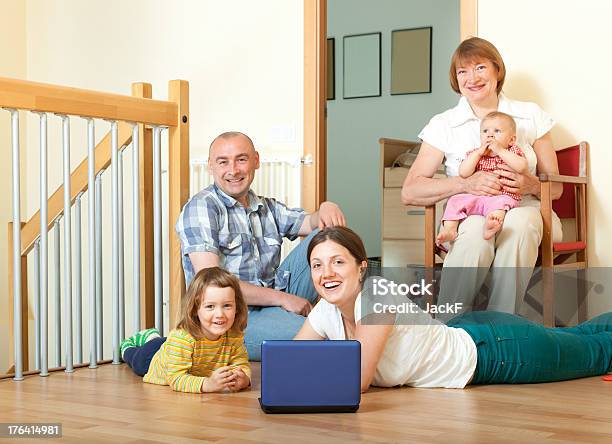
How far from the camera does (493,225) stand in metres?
3.10

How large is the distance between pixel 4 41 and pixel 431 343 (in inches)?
137

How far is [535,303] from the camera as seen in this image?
10.3 ft

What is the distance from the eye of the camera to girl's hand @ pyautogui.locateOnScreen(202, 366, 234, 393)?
97.5 inches

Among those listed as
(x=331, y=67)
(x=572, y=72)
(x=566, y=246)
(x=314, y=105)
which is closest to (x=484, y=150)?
(x=566, y=246)

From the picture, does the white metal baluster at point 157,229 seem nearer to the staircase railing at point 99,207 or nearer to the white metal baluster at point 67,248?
the staircase railing at point 99,207

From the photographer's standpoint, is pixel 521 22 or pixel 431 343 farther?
pixel 521 22

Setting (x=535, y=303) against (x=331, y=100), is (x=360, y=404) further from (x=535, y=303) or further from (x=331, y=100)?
(x=331, y=100)

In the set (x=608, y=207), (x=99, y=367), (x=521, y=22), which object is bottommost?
(x=99, y=367)

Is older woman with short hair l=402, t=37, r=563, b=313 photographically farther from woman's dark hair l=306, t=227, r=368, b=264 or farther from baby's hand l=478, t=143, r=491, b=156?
woman's dark hair l=306, t=227, r=368, b=264

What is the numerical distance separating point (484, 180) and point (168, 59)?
2081 mm

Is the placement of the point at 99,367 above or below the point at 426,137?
below

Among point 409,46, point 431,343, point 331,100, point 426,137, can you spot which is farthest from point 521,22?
point 331,100

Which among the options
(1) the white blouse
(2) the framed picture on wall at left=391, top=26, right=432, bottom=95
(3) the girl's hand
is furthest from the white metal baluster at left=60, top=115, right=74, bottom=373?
(2) the framed picture on wall at left=391, top=26, right=432, bottom=95

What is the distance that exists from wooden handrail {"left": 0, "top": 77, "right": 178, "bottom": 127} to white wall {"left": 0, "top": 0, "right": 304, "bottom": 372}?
3.72ft
